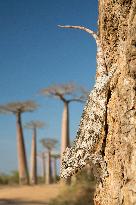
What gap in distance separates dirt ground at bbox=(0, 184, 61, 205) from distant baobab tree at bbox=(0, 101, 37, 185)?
188 inches

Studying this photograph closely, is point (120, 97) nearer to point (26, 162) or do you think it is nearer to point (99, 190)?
point (99, 190)

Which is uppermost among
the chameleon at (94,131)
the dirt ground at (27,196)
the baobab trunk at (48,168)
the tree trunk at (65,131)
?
the tree trunk at (65,131)

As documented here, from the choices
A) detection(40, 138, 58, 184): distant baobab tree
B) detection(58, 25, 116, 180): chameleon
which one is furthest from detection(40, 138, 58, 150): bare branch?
detection(58, 25, 116, 180): chameleon

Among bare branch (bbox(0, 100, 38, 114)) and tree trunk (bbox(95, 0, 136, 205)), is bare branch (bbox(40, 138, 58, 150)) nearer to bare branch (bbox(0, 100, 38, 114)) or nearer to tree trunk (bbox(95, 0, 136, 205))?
bare branch (bbox(0, 100, 38, 114))

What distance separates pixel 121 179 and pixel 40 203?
51.2 ft

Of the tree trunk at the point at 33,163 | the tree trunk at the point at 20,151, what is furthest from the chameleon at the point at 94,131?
the tree trunk at the point at 33,163

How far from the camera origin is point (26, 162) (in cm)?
2800

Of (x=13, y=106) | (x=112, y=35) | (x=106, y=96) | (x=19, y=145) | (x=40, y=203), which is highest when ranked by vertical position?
(x=13, y=106)

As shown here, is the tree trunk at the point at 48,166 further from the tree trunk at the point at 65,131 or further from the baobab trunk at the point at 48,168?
the tree trunk at the point at 65,131

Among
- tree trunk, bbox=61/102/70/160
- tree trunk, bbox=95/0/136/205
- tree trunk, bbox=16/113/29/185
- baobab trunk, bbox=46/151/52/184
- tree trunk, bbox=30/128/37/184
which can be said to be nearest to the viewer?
tree trunk, bbox=95/0/136/205

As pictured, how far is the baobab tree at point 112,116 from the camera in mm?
2986

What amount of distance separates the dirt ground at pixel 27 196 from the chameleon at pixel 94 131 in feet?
49.5

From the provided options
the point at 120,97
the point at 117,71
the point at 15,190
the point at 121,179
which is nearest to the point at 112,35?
the point at 117,71

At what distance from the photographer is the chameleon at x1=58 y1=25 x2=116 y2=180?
3.29 m
